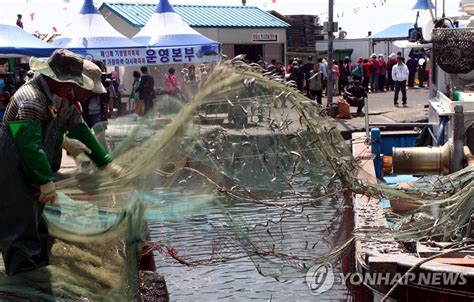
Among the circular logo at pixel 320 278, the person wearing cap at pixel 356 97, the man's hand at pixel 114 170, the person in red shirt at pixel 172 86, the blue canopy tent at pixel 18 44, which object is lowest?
the circular logo at pixel 320 278

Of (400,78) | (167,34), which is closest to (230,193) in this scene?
(167,34)

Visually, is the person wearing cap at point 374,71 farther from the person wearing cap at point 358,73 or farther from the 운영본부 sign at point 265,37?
the 운영본부 sign at point 265,37

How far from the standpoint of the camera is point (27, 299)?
14.7 feet

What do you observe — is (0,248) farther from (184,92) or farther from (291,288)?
(291,288)

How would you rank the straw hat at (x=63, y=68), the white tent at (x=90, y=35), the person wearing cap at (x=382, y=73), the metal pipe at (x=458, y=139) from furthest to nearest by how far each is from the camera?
the person wearing cap at (x=382, y=73), the white tent at (x=90, y=35), the metal pipe at (x=458, y=139), the straw hat at (x=63, y=68)

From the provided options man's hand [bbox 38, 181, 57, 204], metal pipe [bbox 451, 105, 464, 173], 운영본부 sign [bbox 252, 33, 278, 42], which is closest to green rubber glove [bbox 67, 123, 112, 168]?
man's hand [bbox 38, 181, 57, 204]

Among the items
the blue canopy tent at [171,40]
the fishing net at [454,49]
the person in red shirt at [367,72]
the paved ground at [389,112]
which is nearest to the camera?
the fishing net at [454,49]

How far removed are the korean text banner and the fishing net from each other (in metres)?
9.64

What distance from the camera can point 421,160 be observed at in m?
7.51

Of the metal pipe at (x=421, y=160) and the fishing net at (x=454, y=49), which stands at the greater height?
the fishing net at (x=454, y=49)

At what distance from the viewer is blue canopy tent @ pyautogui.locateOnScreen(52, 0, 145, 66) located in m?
17.9

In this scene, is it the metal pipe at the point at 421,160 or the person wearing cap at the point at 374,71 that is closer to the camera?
the metal pipe at the point at 421,160

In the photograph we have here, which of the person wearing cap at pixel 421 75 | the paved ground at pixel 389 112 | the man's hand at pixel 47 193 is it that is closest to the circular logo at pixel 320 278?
the man's hand at pixel 47 193

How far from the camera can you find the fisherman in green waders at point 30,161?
4.51 metres
